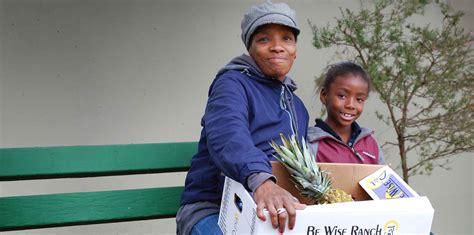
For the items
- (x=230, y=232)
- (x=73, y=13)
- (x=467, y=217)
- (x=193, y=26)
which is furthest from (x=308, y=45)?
(x=230, y=232)

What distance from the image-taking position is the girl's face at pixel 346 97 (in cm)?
285

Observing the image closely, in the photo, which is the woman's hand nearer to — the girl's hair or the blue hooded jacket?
the blue hooded jacket

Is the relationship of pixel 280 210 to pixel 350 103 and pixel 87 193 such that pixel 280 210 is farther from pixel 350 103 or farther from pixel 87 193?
pixel 87 193

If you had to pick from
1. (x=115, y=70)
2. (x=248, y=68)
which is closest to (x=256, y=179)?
(x=248, y=68)

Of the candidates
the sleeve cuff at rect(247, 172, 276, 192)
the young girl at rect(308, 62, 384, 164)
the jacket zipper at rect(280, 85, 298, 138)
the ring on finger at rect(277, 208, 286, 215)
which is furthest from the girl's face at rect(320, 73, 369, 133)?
the ring on finger at rect(277, 208, 286, 215)

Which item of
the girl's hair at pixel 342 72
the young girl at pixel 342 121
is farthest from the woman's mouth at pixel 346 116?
the girl's hair at pixel 342 72

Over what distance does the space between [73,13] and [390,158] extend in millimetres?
2293

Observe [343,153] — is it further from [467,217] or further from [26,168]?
[467,217]

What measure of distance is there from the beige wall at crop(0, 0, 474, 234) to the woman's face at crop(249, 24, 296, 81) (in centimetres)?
158

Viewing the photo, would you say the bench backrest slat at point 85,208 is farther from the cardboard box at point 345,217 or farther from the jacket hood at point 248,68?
the cardboard box at point 345,217

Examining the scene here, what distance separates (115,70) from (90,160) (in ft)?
3.67

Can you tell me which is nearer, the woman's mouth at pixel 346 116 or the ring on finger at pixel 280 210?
the ring on finger at pixel 280 210

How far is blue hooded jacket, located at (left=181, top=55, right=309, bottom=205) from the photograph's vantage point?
2243mm

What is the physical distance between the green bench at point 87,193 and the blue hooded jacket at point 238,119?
0.47 metres
